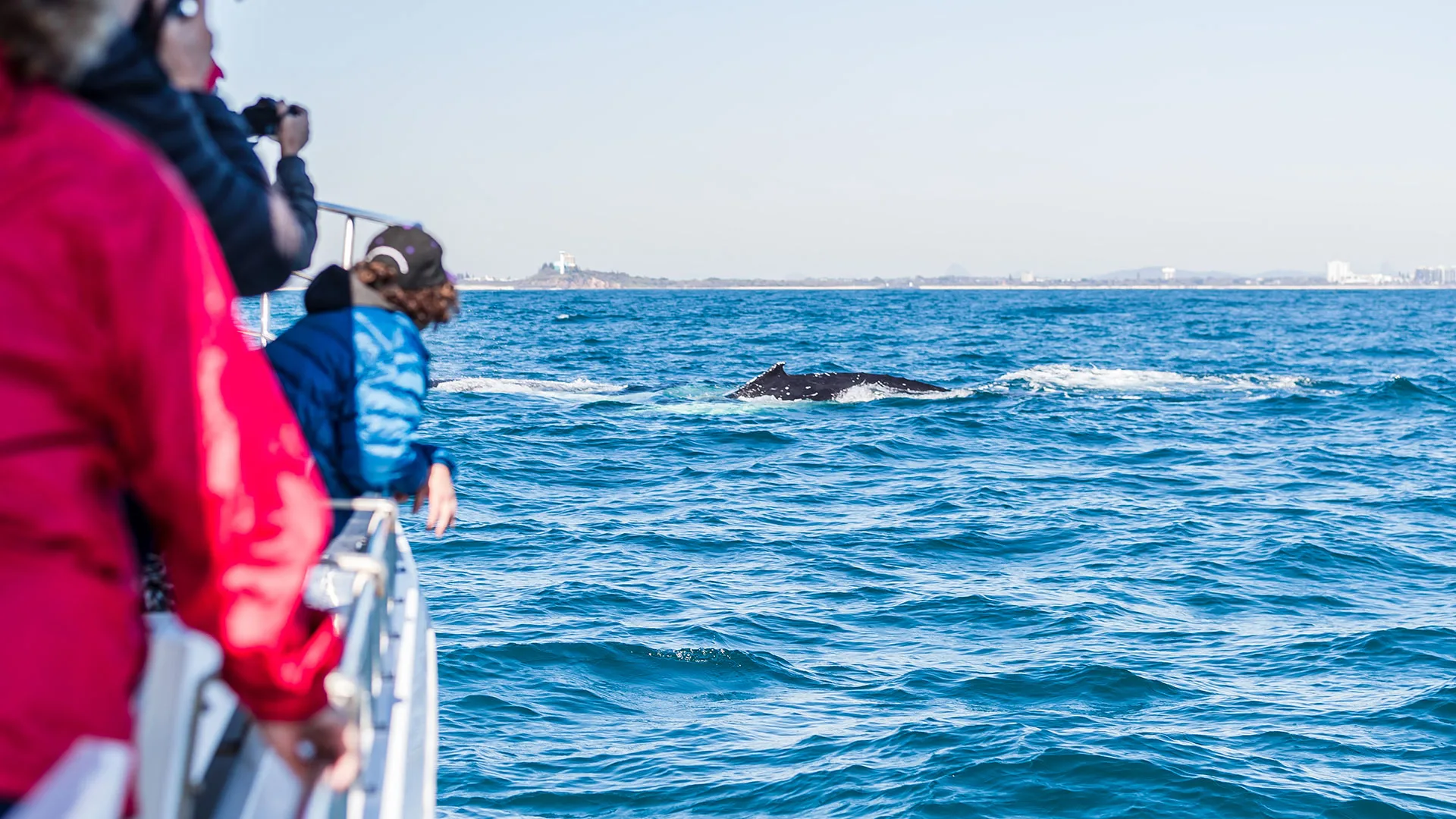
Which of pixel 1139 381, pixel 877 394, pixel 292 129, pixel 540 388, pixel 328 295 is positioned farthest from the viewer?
pixel 1139 381

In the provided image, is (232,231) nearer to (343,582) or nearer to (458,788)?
(343,582)

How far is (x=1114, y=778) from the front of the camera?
330 inches

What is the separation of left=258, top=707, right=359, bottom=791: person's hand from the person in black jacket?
973 millimetres

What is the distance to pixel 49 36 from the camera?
1601mm


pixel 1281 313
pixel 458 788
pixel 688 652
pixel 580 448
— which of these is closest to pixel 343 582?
pixel 458 788

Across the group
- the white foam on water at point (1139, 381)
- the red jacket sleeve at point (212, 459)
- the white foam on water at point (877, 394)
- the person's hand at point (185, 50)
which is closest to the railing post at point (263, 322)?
the person's hand at point (185, 50)

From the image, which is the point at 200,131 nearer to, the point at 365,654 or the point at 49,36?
the point at 49,36

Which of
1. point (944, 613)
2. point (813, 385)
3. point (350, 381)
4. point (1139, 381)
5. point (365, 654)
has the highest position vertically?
point (350, 381)

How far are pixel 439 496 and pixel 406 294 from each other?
2.06 ft

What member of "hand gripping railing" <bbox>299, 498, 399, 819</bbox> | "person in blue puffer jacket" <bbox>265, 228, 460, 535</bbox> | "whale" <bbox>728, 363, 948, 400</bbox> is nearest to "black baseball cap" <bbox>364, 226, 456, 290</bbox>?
"person in blue puffer jacket" <bbox>265, 228, 460, 535</bbox>

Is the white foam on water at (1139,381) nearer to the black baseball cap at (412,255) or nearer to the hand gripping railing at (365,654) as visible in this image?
the black baseball cap at (412,255)

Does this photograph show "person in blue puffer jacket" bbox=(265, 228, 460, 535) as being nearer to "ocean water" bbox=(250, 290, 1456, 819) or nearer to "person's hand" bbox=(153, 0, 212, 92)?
"person's hand" bbox=(153, 0, 212, 92)

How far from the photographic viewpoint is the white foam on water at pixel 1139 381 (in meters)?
35.3

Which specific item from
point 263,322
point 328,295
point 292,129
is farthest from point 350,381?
point 263,322
